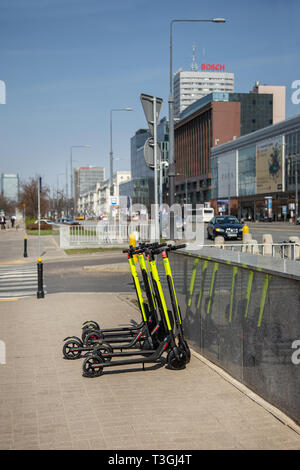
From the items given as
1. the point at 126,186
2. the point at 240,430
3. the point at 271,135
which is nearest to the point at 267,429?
the point at 240,430

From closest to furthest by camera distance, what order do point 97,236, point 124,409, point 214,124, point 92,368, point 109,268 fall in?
1. point 124,409
2. point 92,368
3. point 109,268
4. point 97,236
5. point 214,124

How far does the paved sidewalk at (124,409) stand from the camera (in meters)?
4.23

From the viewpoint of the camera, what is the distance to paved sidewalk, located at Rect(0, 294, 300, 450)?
166 inches

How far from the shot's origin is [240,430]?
440cm

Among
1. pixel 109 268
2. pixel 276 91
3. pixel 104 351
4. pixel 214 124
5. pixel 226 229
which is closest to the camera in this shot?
pixel 104 351

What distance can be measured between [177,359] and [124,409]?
1.33 meters

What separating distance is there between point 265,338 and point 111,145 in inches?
1427

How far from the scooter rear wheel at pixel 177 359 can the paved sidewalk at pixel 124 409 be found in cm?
9

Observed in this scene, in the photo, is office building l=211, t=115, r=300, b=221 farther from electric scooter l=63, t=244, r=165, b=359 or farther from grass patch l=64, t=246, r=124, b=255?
electric scooter l=63, t=244, r=165, b=359

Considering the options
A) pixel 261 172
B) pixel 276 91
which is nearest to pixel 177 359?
pixel 261 172

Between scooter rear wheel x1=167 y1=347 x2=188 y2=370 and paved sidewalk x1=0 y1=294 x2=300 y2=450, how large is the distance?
88mm

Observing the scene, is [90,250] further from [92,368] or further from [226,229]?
[92,368]

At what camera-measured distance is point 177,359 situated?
6.18 metres
